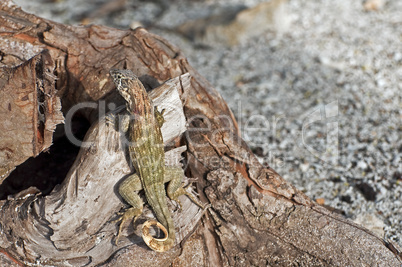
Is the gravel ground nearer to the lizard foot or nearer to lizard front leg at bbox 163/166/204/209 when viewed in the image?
lizard front leg at bbox 163/166/204/209

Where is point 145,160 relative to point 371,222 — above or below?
above

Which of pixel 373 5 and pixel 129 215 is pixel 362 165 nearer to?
pixel 129 215

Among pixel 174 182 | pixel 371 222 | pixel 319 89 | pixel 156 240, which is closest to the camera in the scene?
pixel 156 240

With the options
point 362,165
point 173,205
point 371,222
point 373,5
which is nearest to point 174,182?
point 173,205

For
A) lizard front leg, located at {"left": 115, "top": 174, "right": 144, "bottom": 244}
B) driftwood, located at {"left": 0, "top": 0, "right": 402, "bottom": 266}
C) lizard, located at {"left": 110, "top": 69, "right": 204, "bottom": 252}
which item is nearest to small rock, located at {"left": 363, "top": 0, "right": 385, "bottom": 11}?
driftwood, located at {"left": 0, "top": 0, "right": 402, "bottom": 266}

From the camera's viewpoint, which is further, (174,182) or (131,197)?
(174,182)

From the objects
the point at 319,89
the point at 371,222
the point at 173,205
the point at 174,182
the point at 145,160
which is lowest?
the point at 371,222

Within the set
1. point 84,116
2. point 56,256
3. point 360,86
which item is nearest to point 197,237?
point 56,256
